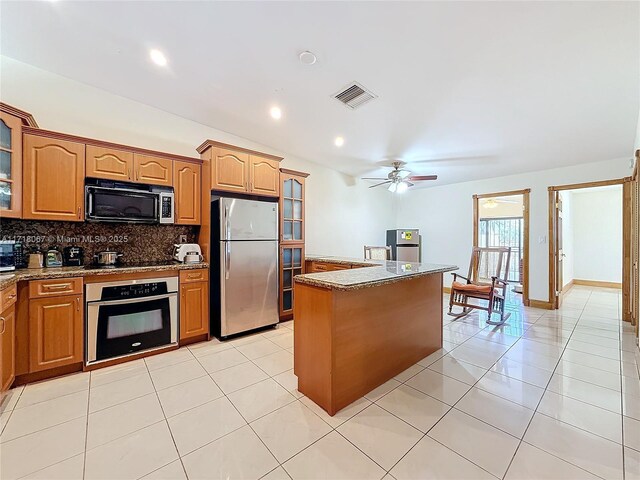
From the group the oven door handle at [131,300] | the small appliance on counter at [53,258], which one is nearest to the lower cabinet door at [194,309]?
the oven door handle at [131,300]

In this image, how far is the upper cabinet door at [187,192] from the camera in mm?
2984

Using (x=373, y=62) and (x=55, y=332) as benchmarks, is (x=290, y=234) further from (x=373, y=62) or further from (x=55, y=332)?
(x=55, y=332)

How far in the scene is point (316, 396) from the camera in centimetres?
187

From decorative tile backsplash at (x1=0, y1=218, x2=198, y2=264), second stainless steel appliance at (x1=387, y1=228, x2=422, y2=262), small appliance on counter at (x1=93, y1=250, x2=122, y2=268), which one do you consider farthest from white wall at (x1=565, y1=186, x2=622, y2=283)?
small appliance on counter at (x1=93, y1=250, x2=122, y2=268)

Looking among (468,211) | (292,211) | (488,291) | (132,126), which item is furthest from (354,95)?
(468,211)

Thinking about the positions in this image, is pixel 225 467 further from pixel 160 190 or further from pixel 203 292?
pixel 160 190

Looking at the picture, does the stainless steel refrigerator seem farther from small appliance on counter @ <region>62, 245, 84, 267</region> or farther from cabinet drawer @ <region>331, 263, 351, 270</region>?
small appliance on counter @ <region>62, 245, 84, 267</region>

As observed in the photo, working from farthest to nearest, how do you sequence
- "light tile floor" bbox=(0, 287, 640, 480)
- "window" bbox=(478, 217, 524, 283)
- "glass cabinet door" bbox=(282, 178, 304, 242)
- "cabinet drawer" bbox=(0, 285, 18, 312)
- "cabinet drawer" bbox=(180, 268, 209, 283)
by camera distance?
"window" bbox=(478, 217, 524, 283) < "glass cabinet door" bbox=(282, 178, 304, 242) < "cabinet drawer" bbox=(180, 268, 209, 283) < "cabinet drawer" bbox=(0, 285, 18, 312) < "light tile floor" bbox=(0, 287, 640, 480)

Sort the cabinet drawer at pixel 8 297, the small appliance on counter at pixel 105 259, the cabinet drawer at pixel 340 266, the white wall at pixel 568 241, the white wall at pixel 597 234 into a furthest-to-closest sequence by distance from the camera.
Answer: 1. the white wall at pixel 597 234
2. the white wall at pixel 568 241
3. the cabinet drawer at pixel 340 266
4. the small appliance on counter at pixel 105 259
5. the cabinet drawer at pixel 8 297

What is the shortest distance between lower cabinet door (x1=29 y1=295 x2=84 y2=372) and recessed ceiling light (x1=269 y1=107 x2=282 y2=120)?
104 inches

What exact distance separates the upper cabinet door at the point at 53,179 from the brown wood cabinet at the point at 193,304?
3.70ft

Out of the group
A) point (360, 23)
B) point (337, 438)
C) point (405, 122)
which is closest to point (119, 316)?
point (337, 438)

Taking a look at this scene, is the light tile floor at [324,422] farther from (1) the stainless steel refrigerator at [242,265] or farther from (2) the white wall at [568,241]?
(2) the white wall at [568,241]

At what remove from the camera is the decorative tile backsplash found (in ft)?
7.91
